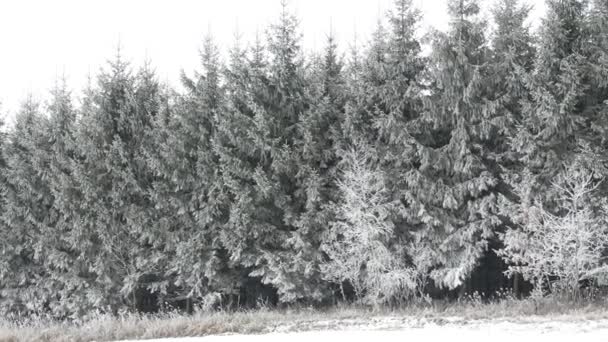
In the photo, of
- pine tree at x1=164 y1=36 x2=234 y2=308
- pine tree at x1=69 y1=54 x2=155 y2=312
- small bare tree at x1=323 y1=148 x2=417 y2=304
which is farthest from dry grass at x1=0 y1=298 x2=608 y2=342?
pine tree at x1=69 y1=54 x2=155 y2=312

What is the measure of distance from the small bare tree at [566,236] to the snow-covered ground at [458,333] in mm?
2728

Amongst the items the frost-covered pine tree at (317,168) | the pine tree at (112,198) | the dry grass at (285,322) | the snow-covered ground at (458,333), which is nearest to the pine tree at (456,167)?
the dry grass at (285,322)

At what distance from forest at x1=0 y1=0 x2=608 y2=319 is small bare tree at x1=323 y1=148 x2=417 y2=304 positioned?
0.21 ft

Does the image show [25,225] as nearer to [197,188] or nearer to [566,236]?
[197,188]

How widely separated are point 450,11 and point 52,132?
16038 mm

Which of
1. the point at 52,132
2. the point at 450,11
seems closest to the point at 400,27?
the point at 450,11

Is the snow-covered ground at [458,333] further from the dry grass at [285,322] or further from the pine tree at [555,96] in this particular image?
the pine tree at [555,96]

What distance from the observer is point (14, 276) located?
20.3 meters

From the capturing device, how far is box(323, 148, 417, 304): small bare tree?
46.8 ft

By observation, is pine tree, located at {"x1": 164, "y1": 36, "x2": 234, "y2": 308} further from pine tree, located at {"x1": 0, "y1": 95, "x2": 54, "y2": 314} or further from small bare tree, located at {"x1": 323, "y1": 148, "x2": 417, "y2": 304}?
pine tree, located at {"x1": 0, "y1": 95, "x2": 54, "y2": 314}

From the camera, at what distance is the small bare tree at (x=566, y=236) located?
1227cm

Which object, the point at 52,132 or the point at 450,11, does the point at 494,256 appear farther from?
the point at 52,132

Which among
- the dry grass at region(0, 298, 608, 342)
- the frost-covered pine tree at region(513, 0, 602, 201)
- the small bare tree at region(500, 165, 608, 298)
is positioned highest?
the frost-covered pine tree at region(513, 0, 602, 201)

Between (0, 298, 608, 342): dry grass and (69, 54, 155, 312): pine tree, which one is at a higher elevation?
(69, 54, 155, 312): pine tree
